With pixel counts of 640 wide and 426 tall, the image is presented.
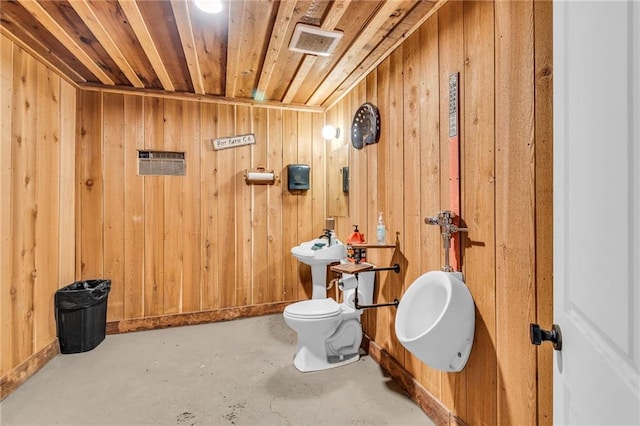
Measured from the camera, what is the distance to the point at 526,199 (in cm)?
124

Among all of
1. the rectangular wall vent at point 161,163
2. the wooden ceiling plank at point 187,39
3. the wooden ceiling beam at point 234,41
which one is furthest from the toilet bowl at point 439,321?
the rectangular wall vent at point 161,163

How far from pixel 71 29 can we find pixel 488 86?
2.63 meters

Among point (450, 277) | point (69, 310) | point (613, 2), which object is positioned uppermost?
point (613, 2)

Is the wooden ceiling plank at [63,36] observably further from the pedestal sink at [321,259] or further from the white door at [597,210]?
the white door at [597,210]

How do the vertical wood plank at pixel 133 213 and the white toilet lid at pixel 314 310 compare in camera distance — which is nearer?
the white toilet lid at pixel 314 310

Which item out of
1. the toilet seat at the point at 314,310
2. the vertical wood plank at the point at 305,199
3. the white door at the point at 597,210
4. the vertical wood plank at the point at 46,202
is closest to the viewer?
the white door at the point at 597,210

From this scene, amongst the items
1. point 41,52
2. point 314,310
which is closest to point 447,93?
point 314,310

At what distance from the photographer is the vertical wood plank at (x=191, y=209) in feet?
10.6

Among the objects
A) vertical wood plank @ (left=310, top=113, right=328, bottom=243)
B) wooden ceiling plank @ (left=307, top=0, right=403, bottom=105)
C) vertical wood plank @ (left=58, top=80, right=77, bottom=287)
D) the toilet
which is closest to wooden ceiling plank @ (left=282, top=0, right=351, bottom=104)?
wooden ceiling plank @ (left=307, top=0, right=403, bottom=105)

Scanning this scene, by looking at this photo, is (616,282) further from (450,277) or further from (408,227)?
(408,227)

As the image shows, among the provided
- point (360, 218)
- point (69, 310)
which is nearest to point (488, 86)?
point (360, 218)

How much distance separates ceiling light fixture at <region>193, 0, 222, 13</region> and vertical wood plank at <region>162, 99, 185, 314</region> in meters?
1.64

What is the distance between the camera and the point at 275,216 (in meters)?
3.54

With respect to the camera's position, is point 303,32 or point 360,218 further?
point 360,218
